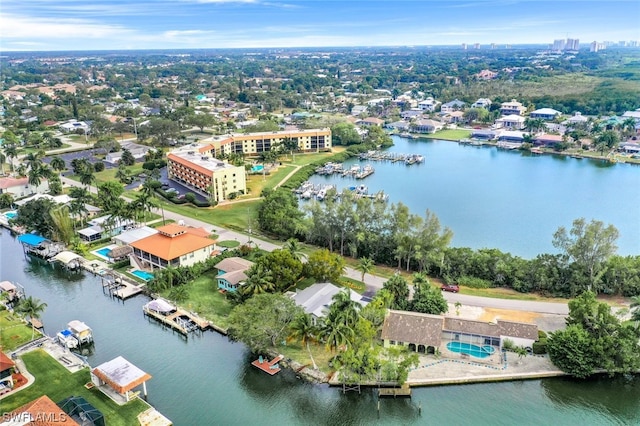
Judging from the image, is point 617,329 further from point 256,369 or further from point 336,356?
point 256,369

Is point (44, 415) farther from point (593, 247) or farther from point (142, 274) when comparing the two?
point (593, 247)

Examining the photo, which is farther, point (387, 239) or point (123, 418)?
point (387, 239)

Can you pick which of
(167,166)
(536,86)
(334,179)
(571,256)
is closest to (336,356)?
(571,256)

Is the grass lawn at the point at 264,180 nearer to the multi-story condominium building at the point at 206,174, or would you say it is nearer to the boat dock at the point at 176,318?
the multi-story condominium building at the point at 206,174

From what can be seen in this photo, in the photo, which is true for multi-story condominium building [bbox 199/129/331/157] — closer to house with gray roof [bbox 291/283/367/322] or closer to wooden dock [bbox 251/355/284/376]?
house with gray roof [bbox 291/283/367/322]

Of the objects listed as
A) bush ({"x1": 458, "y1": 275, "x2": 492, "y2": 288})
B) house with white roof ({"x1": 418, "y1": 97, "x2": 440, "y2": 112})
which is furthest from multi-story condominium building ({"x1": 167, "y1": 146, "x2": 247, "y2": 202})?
house with white roof ({"x1": 418, "y1": 97, "x2": 440, "y2": 112})

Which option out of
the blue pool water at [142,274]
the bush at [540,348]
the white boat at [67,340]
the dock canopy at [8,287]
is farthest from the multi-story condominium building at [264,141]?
the bush at [540,348]

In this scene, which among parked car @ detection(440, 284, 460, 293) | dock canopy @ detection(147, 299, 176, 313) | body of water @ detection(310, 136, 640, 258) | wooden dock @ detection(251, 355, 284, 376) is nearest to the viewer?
wooden dock @ detection(251, 355, 284, 376)

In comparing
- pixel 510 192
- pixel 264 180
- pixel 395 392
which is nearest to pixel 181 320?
pixel 395 392
